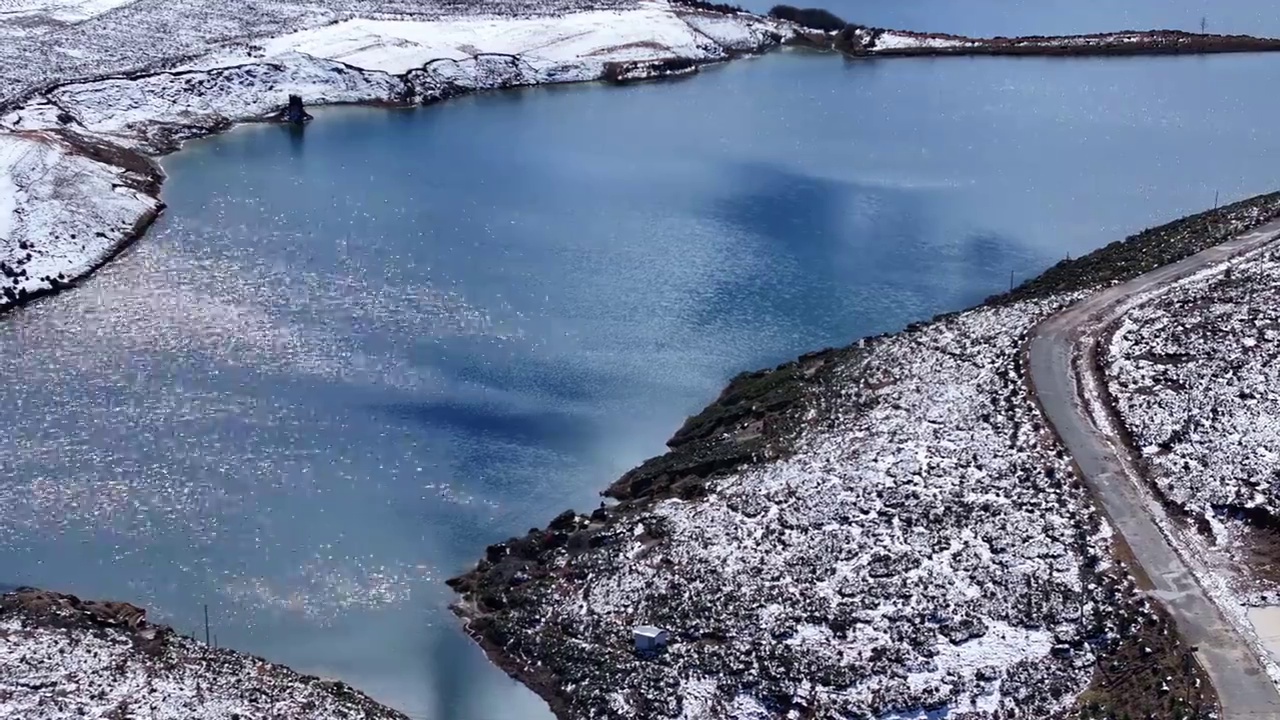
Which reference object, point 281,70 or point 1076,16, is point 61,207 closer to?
point 281,70

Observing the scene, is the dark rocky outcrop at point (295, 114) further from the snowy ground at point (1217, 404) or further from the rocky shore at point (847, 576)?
the snowy ground at point (1217, 404)

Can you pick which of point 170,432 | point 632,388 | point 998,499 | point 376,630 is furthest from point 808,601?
point 170,432

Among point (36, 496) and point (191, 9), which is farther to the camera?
point (191, 9)

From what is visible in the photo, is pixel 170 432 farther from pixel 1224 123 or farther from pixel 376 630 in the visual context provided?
pixel 1224 123

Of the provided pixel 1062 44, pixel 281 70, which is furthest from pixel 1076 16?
pixel 281 70

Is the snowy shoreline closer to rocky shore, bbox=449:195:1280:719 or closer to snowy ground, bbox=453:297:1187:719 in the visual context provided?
rocky shore, bbox=449:195:1280:719

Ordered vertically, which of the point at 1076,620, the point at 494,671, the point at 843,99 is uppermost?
the point at 843,99

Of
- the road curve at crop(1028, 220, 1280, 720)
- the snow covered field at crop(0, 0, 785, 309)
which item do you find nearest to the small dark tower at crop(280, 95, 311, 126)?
the snow covered field at crop(0, 0, 785, 309)
